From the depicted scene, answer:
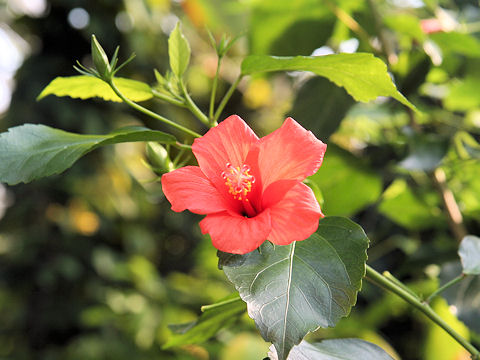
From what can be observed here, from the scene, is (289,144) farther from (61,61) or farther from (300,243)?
(61,61)

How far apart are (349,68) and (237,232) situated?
0.18 meters

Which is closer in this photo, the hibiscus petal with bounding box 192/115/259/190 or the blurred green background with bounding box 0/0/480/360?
the hibiscus petal with bounding box 192/115/259/190

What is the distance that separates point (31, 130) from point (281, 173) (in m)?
0.22

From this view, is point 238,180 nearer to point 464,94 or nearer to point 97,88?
point 97,88

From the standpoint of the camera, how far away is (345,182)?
673 millimetres

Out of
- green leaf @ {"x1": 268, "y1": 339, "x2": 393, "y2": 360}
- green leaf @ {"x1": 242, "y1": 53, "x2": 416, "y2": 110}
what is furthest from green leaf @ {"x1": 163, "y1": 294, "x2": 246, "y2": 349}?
green leaf @ {"x1": 242, "y1": 53, "x2": 416, "y2": 110}

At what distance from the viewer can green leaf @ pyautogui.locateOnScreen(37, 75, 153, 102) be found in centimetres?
43

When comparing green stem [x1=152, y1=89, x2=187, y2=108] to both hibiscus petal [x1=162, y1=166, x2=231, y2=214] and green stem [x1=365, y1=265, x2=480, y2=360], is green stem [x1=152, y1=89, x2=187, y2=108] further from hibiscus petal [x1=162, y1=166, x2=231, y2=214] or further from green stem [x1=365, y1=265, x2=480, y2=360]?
green stem [x1=365, y1=265, x2=480, y2=360]

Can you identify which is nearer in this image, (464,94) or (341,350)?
(341,350)

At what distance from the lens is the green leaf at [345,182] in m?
0.65

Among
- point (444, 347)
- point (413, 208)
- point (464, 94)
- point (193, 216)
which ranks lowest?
point (193, 216)

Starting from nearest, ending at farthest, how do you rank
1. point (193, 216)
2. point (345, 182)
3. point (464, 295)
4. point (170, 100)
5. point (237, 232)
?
point (237, 232), point (170, 100), point (464, 295), point (345, 182), point (193, 216)

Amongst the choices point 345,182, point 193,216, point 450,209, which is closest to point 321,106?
point 345,182

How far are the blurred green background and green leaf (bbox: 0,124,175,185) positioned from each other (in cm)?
3
